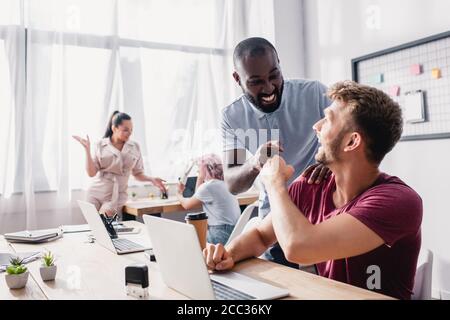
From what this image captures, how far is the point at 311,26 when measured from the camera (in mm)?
4191

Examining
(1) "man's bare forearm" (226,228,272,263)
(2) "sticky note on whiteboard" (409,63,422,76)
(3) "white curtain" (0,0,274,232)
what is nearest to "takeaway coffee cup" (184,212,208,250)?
(1) "man's bare forearm" (226,228,272,263)

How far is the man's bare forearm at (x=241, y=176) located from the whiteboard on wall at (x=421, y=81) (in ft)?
5.37

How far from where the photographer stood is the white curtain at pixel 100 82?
3.48 metres

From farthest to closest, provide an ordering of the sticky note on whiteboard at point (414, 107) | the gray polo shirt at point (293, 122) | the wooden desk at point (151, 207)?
the wooden desk at point (151, 207), the sticky note on whiteboard at point (414, 107), the gray polo shirt at point (293, 122)

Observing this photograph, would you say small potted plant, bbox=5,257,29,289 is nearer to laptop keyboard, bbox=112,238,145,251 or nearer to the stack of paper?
laptop keyboard, bbox=112,238,145,251

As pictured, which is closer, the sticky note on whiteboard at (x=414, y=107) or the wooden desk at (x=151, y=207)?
the sticky note on whiteboard at (x=414, y=107)

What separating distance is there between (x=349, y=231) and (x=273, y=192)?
28cm

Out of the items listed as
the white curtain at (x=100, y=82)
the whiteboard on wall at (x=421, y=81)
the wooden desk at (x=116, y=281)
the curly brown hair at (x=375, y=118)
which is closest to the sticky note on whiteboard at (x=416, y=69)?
the whiteboard on wall at (x=421, y=81)

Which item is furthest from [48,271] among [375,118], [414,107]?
[414,107]

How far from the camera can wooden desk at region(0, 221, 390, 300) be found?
1.07 meters

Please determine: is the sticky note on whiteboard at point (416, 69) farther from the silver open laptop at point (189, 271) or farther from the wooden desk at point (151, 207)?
the silver open laptop at point (189, 271)

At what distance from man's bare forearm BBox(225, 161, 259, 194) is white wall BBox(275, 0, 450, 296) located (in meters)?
1.74

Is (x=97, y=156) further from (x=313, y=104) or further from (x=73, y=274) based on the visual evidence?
(x=73, y=274)

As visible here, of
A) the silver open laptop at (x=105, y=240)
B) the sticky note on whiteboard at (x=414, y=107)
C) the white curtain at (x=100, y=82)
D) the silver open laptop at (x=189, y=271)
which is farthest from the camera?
the white curtain at (x=100, y=82)
